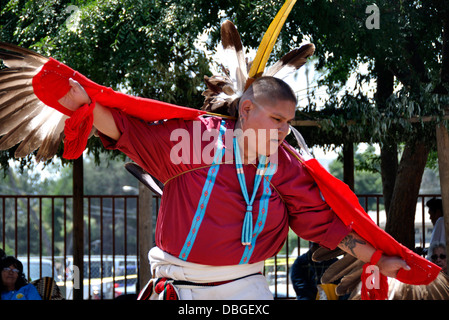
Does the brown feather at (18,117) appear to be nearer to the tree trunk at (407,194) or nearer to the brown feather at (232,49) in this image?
the brown feather at (232,49)

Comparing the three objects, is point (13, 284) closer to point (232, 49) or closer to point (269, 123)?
point (232, 49)

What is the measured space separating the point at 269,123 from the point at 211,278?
71cm

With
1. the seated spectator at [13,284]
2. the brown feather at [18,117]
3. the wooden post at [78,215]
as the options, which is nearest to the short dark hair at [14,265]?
the seated spectator at [13,284]

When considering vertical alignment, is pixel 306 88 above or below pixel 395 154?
above

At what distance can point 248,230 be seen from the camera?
2.61 m

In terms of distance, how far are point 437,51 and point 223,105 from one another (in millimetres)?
4762

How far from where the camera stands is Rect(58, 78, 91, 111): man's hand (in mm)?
2496

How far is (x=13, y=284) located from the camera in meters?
6.35

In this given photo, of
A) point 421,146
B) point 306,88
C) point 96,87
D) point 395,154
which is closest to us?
point 96,87

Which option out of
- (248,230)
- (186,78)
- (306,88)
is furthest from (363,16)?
(248,230)

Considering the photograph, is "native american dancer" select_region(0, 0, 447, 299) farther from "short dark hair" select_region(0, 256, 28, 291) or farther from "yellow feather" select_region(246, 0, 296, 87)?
"short dark hair" select_region(0, 256, 28, 291)

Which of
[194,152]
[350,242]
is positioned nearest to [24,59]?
[194,152]

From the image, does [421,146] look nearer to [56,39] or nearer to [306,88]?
[306,88]

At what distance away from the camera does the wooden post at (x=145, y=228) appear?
6695mm
